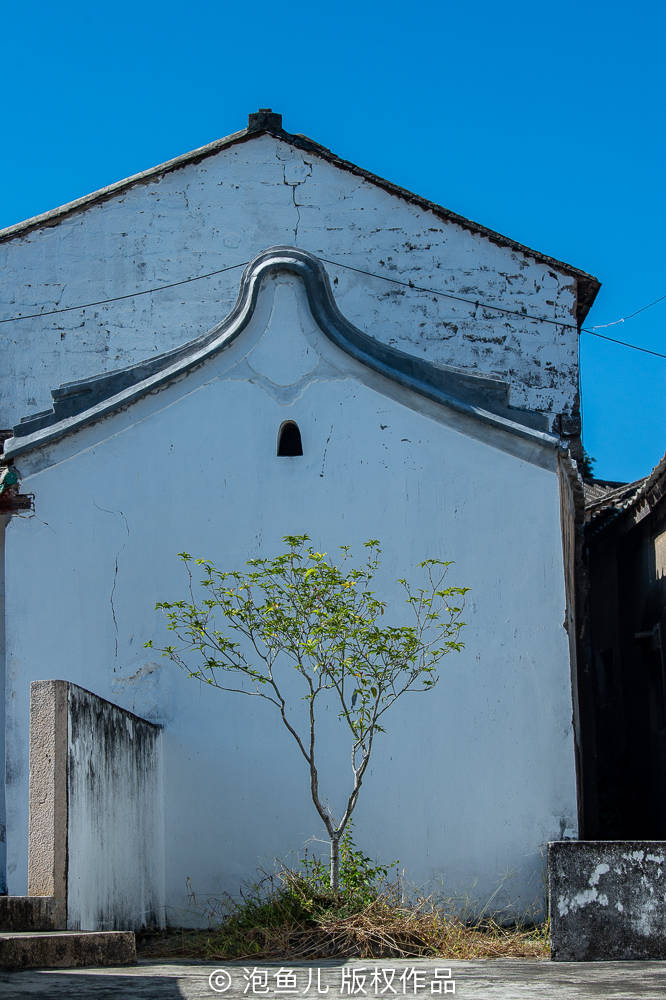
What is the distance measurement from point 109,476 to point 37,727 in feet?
11.0

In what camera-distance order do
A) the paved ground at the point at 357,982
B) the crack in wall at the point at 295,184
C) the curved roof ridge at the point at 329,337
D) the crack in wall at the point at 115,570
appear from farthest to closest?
the crack in wall at the point at 295,184
the curved roof ridge at the point at 329,337
the crack in wall at the point at 115,570
the paved ground at the point at 357,982

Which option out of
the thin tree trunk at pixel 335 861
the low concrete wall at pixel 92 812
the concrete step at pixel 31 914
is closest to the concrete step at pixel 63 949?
the concrete step at pixel 31 914

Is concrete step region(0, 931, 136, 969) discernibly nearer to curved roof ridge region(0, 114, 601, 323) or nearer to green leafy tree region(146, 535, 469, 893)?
green leafy tree region(146, 535, 469, 893)

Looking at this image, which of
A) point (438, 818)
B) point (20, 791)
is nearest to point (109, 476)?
point (20, 791)

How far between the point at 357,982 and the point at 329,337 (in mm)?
6187

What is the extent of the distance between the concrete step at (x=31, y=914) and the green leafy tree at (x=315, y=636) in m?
2.44

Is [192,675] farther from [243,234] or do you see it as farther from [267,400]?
[243,234]

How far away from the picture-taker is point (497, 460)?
11.3 m

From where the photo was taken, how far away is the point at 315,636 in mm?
9797

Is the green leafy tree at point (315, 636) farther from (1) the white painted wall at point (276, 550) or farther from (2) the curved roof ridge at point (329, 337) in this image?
(2) the curved roof ridge at point (329, 337)

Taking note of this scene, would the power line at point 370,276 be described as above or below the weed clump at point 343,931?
above

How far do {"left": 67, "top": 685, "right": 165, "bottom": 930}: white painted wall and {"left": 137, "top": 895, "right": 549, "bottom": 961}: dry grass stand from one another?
54 cm

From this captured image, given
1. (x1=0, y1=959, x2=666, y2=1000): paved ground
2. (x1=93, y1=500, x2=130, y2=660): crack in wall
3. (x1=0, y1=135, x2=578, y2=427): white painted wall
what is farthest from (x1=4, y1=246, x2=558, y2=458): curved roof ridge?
(x1=0, y1=959, x2=666, y2=1000): paved ground

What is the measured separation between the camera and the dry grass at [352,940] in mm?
8398
